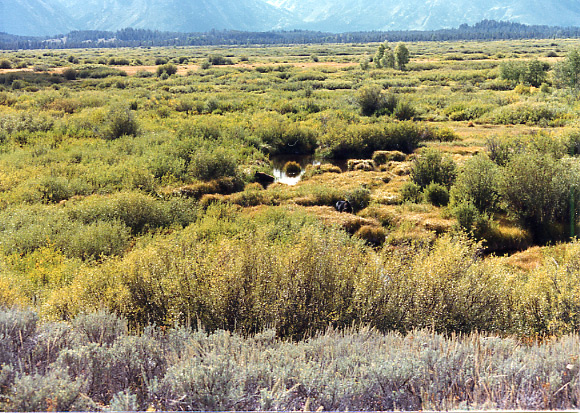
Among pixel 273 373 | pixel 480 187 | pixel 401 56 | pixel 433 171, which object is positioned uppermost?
pixel 401 56

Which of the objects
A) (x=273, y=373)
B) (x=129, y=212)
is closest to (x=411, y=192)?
(x=129, y=212)

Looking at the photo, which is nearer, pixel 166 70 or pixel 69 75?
pixel 69 75

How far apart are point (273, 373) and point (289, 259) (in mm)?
2745

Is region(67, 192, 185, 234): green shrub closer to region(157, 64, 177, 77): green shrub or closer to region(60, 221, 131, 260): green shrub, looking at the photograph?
region(60, 221, 131, 260): green shrub

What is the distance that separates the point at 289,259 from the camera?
6477mm

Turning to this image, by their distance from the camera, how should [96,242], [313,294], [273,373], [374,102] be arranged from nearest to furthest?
[273,373] → [313,294] → [96,242] → [374,102]

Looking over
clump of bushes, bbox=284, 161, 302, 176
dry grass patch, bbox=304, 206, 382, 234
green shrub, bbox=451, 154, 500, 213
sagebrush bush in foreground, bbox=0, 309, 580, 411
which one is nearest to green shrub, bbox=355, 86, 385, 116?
clump of bushes, bbox=284, 161, 302, 176

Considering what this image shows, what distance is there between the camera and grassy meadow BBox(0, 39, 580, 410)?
12.4 feet

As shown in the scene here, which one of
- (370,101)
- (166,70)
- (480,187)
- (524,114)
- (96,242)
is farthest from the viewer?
(166,70)

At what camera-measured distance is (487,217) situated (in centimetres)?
1219

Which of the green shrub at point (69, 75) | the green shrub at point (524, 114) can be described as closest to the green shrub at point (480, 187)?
the green shrub at point (524, 114)

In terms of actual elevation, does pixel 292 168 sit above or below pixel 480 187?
below

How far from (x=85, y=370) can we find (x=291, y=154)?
19835 millimetres

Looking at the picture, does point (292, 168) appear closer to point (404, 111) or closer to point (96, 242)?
point (404, 111)
